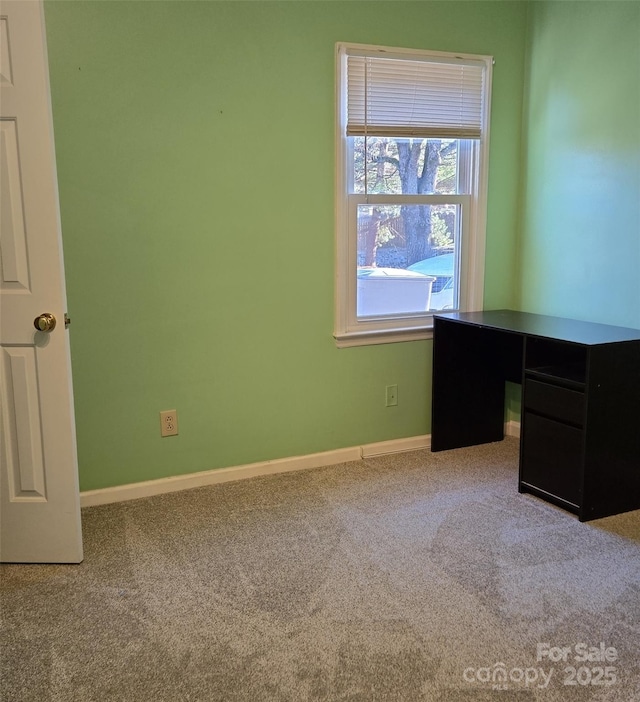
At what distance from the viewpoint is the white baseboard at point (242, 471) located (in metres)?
2.72

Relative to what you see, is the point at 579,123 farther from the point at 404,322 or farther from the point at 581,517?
the point at 581,517

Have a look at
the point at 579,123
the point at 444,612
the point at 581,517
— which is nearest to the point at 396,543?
the point at 444,612

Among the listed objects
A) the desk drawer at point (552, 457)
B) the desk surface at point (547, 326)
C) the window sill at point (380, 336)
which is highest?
the desk surface at point (547, 326)

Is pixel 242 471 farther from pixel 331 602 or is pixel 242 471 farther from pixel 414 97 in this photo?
pixel 414 97

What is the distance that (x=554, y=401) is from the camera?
2549mm

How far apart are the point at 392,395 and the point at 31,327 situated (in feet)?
6.00

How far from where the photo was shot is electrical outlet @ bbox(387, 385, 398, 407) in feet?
10.7

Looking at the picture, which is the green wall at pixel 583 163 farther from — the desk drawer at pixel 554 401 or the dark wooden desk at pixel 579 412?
the desk drawer at pixel 554 401

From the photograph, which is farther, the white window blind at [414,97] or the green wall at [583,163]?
the white window blind at [414,97]

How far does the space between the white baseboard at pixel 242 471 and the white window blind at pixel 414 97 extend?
1565mm

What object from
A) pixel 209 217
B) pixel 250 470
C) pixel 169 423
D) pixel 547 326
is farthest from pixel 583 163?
pixel 169 423

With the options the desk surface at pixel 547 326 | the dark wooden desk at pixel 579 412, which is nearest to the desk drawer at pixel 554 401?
the dark wooden desk at pixel 579 412

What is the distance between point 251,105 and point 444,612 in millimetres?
2166

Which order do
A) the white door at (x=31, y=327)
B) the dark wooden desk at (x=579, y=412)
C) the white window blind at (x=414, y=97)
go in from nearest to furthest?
the white door at (x=31, y=327), the dark wooden desk at (x=579, y=412), the white window blind at (x=414, y=97)
